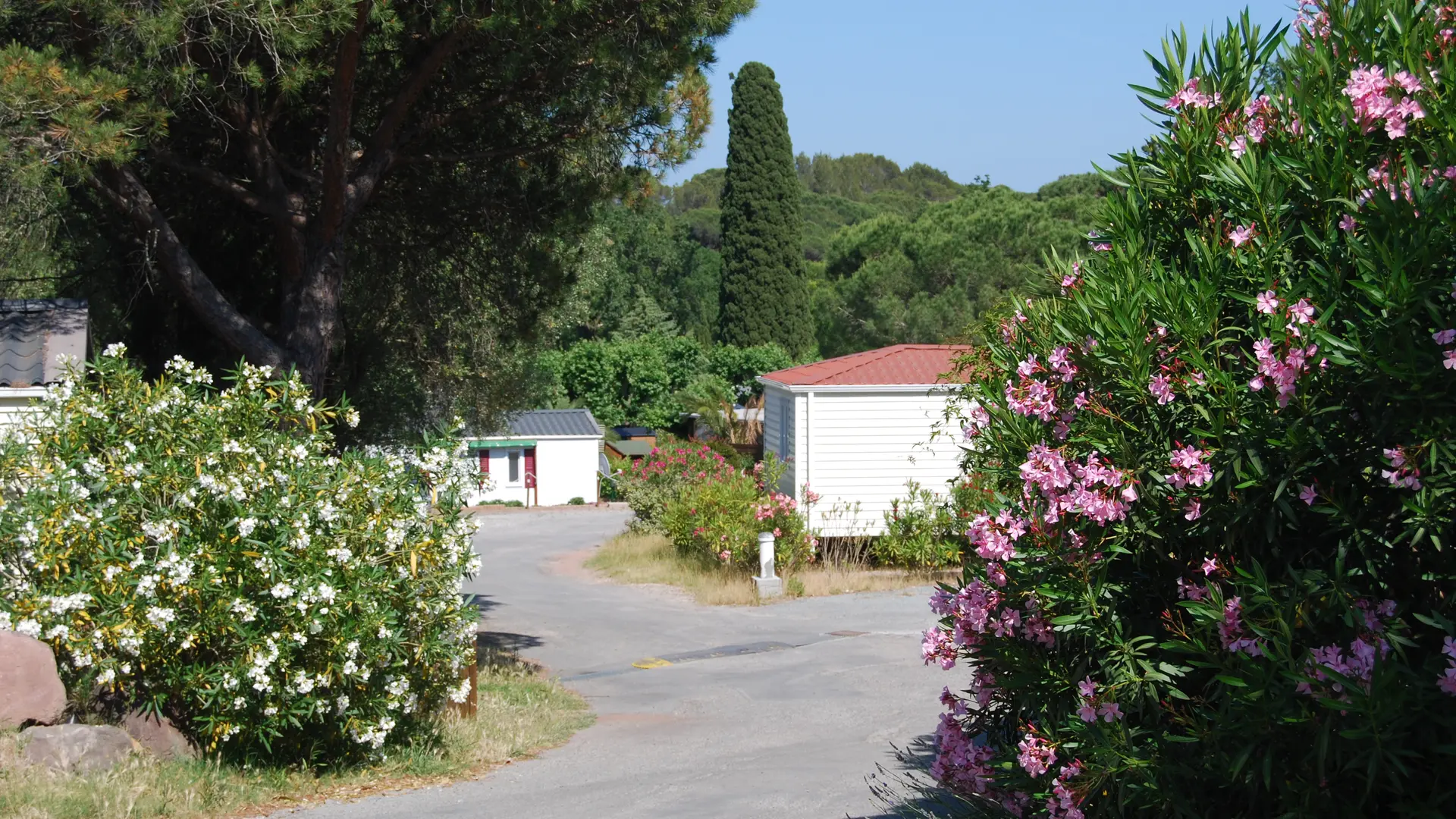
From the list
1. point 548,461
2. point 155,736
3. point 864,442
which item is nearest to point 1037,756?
point 155,736

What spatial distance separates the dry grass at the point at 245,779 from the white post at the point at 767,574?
872 centimetres

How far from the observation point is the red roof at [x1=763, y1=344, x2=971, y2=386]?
65.9 ft

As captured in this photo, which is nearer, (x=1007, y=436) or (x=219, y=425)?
(x=1007, y=436)

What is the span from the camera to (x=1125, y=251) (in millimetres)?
4199

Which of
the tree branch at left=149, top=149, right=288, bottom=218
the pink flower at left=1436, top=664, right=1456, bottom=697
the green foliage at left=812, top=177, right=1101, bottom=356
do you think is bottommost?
the pink flower at left=1436, top=664, right=1456, bottom=697

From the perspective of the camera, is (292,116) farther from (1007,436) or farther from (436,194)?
(1007,436)

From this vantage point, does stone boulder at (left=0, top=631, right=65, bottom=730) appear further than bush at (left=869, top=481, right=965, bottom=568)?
No

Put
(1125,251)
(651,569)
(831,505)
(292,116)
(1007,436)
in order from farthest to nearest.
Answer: (651,569), (831,505), (292,116), (1007,436), (1125,251)

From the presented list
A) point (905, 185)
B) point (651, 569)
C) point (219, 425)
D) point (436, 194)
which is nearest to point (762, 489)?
point (651, 569)

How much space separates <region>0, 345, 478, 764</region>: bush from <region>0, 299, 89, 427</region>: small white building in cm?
161

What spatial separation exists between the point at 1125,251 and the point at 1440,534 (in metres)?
1.39

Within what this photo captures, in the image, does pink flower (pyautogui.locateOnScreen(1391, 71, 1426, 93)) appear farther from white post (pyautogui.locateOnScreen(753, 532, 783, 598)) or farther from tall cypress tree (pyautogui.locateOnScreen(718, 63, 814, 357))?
tall cypress tree (pyautogui.locateOnScreen(718, 63, 814, 357))

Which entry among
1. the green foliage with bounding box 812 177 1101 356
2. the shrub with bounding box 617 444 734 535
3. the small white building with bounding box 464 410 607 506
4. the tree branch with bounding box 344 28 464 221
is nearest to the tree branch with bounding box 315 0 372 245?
the tree branch with bounding box 344 28 464 221

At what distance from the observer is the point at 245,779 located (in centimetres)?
778
